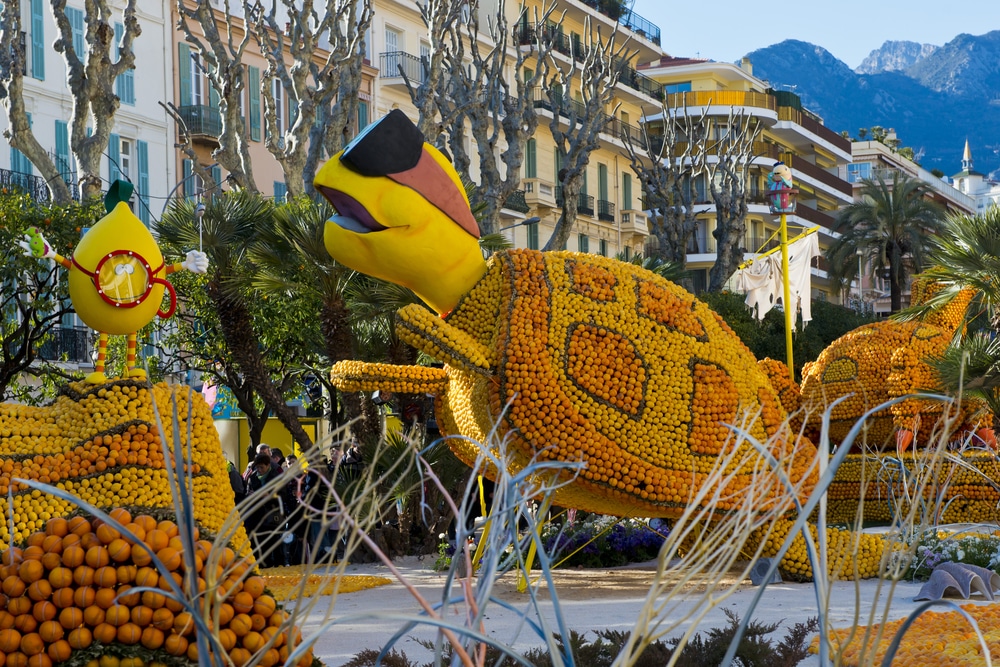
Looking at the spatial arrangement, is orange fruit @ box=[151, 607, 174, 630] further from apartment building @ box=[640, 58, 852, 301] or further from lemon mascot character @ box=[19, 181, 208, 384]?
apartment building @ box=[640, 58, 852, 301]

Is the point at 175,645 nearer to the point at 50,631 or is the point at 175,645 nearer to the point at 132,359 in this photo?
the point at 50,631

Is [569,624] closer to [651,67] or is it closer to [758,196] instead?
[758,196]

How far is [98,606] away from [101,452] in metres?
3.64

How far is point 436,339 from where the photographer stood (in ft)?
26.0

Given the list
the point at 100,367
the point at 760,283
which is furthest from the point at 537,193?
the point at 100,367

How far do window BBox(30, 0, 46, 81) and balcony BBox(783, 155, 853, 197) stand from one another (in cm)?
3579

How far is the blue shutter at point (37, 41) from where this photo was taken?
24562mm

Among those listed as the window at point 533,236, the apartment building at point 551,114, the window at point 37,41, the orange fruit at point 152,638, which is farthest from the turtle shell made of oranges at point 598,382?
the window at point 533,236

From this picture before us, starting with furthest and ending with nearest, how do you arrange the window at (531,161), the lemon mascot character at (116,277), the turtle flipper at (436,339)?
the window at (531,161) < the lemon mascot character at (116,277) < the turtle flipper at (436,339)

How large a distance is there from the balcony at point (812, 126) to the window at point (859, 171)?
5.27 meters

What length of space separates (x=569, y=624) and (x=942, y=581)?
8.59 ft

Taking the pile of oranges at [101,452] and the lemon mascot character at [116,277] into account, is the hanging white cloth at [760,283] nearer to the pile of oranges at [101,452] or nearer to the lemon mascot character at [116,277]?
the lemon mascot character at [116,277]

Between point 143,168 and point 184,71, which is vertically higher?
point 184,71

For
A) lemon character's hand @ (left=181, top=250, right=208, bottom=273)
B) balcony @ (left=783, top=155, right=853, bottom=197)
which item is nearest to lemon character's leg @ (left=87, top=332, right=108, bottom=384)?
lemon character's hand @ (left=181, top=250, right=208, bottom=273)
